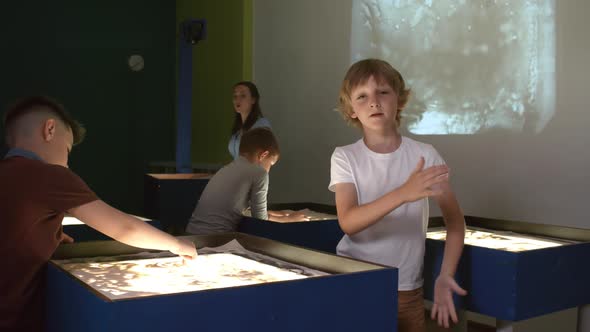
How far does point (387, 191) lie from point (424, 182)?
251mm

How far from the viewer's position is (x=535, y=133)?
319cm

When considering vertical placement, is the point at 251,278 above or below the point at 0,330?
above

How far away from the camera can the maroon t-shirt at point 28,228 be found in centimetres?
128

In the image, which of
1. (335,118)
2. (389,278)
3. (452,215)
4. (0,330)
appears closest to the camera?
(389,278)

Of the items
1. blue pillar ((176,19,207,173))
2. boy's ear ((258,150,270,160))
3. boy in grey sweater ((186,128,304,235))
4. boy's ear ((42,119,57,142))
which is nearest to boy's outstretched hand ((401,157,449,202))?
boy's ear ((42,119,57,142))

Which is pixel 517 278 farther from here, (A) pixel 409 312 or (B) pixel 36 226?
(B) pixel 36 226

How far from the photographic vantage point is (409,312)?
154 cm

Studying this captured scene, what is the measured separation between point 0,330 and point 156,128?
532 centimetres

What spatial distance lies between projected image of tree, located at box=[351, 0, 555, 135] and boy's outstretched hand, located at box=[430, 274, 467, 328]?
1.89 metres

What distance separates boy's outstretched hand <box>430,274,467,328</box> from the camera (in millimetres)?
1463

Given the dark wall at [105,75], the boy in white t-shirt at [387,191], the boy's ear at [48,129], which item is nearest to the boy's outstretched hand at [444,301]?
the boy in white t-shirt at [387,191]

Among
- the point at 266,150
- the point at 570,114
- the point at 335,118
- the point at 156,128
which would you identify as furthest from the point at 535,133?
the point at 156,128

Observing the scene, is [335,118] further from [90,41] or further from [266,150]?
[90,41]

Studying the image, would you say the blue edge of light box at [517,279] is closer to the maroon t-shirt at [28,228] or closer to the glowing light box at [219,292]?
the glowing light box at [219,292]
